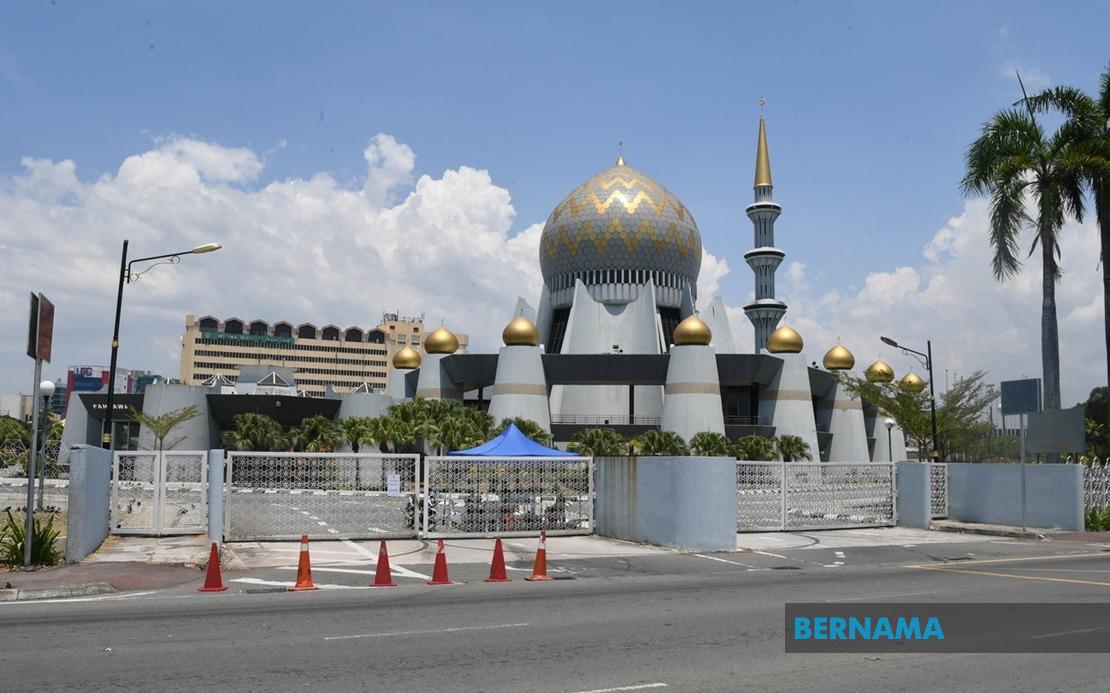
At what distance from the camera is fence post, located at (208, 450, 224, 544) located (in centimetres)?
1959

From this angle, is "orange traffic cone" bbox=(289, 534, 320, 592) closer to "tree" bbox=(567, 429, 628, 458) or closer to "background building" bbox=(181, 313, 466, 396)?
"tree" bbox=(567, 429, 628, 458)

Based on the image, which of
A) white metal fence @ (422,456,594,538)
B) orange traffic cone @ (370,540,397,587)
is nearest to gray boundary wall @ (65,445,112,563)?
orange traffic cone @ (370,540,397,587)

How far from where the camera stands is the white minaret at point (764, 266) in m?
75.1

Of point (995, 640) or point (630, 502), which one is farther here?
point (630, 502)

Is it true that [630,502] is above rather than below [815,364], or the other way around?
below

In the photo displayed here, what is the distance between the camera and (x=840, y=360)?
227 ft

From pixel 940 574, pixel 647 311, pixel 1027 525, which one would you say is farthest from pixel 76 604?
pixel 647 311

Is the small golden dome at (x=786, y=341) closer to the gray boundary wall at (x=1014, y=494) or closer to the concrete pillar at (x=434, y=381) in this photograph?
the concrete pillar at (x=434, y=381)

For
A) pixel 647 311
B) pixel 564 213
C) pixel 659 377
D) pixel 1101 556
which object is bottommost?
pixel 1101 556

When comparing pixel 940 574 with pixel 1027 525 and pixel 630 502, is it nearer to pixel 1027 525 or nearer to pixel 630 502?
pixel 630 502

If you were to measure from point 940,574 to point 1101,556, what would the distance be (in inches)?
254

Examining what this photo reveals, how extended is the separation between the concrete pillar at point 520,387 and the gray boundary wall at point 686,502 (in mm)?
34306

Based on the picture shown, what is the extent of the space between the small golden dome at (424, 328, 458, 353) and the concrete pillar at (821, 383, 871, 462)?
28.3 metres

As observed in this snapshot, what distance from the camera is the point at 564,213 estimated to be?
71562mm
